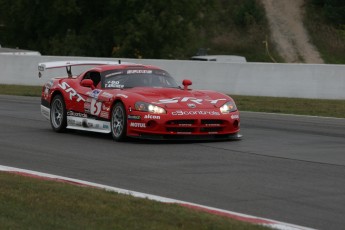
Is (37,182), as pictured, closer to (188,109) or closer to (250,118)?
(188,109)

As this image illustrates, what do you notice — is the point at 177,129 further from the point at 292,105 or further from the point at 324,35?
the point at 324,35

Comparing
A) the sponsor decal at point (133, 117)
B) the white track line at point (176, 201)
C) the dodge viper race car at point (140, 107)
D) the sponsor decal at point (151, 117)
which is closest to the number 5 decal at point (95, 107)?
the dodge viper race car at point (140, 107)

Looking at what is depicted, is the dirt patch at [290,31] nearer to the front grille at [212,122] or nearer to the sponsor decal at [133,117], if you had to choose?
the front grille at [212,122]

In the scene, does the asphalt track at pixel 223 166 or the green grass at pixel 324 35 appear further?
the green grass at pixel 324 35

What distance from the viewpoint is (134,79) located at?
A: 49.6ft

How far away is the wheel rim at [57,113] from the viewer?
16.0 meters

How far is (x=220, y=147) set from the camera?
13414mm

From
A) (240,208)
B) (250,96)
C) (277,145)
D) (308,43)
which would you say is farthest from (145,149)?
(308,43)

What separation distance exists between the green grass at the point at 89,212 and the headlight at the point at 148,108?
16.3 feet

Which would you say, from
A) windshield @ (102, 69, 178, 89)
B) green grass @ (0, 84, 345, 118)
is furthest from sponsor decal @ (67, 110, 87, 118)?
green grass @ (0, 84, 345, 118)

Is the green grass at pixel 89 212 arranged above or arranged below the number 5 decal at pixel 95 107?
above

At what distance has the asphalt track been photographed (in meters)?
8.56

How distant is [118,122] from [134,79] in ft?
3.74

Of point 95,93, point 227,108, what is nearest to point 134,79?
point 95,93
